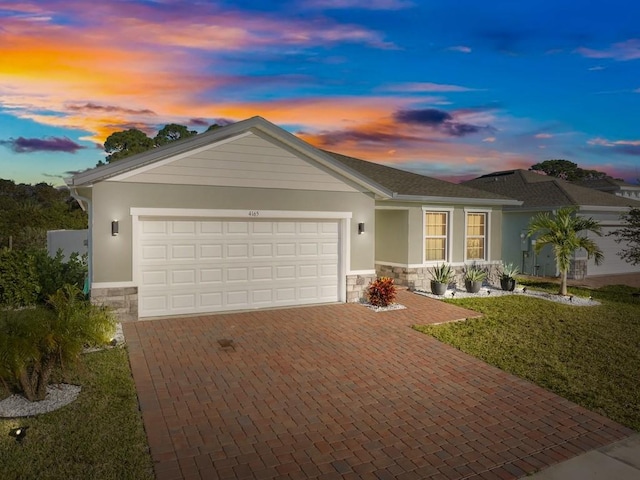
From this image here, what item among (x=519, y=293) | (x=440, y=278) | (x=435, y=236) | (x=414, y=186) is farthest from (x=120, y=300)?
(x=519, y=293)

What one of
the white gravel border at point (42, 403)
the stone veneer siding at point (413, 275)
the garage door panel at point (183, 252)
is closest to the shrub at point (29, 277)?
the garage door panel at point (183, 252)

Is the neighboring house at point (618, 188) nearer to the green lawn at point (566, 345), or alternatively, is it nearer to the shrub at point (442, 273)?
the green lawn at point (566, 345)

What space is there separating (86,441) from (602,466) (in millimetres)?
5193

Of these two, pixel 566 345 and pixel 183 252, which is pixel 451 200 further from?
pixel 183 252

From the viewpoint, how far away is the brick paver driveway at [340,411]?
4.35m

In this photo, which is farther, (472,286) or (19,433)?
(472,286)

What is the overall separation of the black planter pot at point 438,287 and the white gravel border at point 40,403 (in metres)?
10.3

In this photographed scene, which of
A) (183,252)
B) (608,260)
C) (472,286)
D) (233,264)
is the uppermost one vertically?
(183,252)

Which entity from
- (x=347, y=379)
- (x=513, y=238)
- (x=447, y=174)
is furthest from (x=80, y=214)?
(x=347, y=379)

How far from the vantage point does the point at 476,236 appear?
51.7 feet

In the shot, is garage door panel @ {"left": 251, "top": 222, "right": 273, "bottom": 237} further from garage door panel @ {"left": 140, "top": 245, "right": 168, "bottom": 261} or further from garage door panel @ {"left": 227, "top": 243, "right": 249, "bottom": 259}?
garage door panel @ {"left": 140, "top": 245, "right": 168, "bottom": 261}

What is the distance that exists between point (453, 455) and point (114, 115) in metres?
18.7

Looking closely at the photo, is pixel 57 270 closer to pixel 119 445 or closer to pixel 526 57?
pixel 119 445

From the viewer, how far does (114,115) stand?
1848 centimetres
